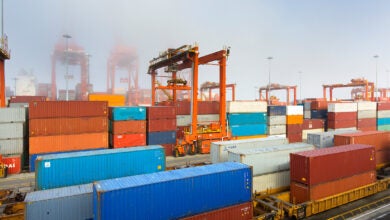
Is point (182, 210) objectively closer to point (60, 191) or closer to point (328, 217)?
point (60, 191)

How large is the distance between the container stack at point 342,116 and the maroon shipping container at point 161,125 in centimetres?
3561

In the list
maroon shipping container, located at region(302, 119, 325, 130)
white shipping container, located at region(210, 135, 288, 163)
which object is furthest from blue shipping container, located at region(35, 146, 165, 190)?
maroon shipping container, located at region(302, 119, 325, 130)

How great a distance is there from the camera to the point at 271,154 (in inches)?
800

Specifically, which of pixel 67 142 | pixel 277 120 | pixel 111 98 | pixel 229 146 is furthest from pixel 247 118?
pixel 111 98

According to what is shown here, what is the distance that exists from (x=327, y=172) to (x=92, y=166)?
18138 millimetres

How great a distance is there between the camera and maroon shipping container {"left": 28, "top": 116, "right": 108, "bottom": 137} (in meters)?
28.1

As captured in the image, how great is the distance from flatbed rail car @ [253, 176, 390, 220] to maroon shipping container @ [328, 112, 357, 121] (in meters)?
33.6

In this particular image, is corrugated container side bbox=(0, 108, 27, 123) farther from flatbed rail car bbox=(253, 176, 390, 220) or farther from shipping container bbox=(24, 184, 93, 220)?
flatbed rail car bbox=(253, 176, 390, 220)

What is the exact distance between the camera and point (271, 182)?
20.3 metres

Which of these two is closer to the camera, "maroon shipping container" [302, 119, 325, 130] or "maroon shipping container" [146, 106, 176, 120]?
"maroon shipping container" [146, 106, 176, 120]

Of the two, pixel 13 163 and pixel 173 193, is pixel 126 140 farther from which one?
pixel 173 193

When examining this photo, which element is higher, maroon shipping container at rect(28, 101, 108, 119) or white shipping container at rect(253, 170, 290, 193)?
maroon shipping container at rect(28, 101, 108, 119)

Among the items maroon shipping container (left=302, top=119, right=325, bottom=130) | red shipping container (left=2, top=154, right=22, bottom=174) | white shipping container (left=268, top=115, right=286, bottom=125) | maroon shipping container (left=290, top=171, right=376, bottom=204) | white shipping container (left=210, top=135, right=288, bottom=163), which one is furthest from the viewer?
maroon shipping container (left=302, top=119, right=325, bottom=130)

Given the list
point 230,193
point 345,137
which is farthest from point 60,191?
point 345,137
